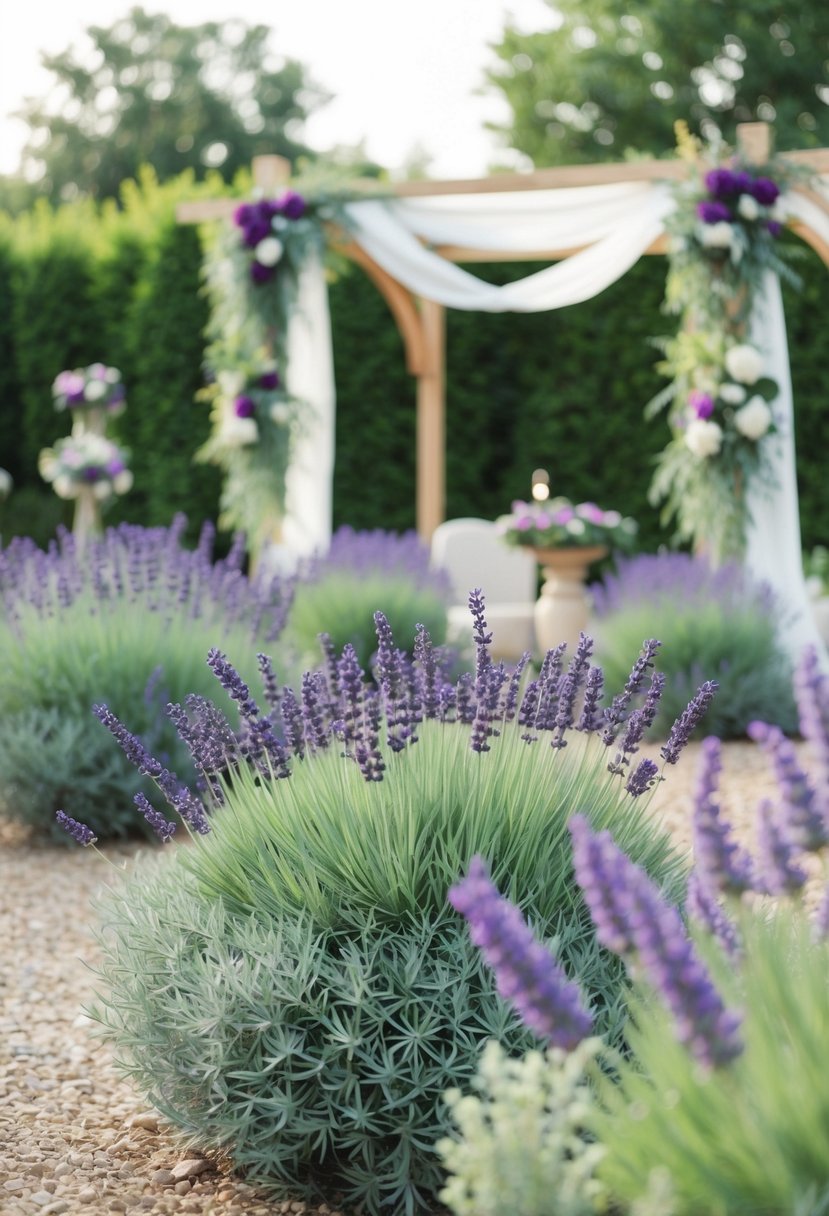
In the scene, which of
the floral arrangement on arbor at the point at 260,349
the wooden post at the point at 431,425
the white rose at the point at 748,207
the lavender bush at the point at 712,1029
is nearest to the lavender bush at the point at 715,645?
the white rose at the point at 748,207

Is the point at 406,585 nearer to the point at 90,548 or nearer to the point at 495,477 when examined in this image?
the point at 90,548

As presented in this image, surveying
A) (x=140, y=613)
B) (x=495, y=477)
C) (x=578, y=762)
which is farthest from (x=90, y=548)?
(x=495, y=477)

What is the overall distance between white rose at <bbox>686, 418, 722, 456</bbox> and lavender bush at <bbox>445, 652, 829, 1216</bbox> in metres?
5.20

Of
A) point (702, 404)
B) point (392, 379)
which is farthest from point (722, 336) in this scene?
point (392, 379)

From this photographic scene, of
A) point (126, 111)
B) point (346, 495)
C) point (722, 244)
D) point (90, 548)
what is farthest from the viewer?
point (126, 111)

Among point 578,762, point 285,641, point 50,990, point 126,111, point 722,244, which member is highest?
point 126,111

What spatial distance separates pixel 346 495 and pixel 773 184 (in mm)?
4001

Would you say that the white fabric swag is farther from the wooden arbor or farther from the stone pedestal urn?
the stone pedestal urn

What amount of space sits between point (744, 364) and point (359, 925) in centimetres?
497

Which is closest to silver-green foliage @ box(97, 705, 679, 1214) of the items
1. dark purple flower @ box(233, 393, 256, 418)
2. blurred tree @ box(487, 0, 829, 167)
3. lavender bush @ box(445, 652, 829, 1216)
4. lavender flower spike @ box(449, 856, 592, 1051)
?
lavender bush @ box(445, 652, 829, 1216)

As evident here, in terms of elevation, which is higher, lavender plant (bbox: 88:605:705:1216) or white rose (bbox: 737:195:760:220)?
white rose (bbox: 737:195:760:220)

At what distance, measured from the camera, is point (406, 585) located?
580 cm

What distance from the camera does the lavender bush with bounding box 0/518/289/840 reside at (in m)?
3.91

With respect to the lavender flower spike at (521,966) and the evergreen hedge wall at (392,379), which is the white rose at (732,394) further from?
the lavender flower spike at (521,966)
